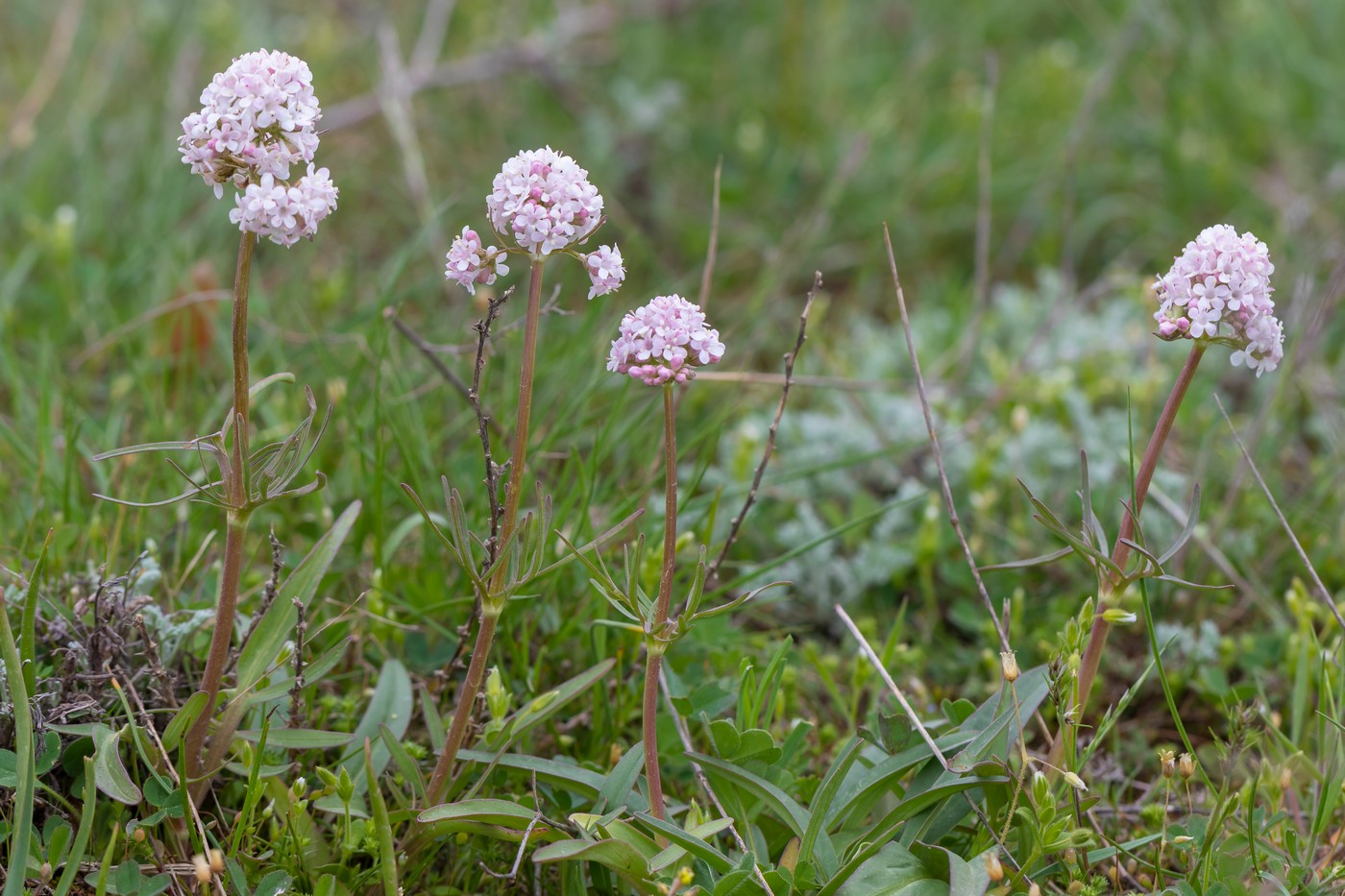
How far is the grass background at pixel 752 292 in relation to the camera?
249 cm

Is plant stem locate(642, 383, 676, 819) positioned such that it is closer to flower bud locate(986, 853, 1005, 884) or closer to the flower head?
the flower head

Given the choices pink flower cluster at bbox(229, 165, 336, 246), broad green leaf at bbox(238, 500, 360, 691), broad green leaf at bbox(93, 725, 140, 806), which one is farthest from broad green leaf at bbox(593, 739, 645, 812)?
pink flower cluster at bbox(229, 165, 336, 246)

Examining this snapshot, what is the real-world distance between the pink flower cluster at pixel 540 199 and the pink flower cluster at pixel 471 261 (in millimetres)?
40

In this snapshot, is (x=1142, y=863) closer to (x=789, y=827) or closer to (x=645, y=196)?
(x=789, y=827)

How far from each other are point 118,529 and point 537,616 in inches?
32.3

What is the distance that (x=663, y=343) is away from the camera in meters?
1.50

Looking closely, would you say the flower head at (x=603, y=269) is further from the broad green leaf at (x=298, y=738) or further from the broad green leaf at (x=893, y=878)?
the broad green leaf at (x=893, y=878)

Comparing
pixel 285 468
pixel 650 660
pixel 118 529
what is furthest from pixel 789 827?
pixel 118 529

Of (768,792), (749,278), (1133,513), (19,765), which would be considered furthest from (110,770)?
(749,278)

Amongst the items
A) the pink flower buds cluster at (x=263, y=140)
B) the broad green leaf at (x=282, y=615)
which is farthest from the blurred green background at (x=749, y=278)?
the pink flower buds cluster at (x=263, y=140)

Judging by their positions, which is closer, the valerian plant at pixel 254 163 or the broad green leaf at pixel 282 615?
the valerian plant at pixel 254 163

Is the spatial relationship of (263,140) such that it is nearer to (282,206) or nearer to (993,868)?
(282,206)

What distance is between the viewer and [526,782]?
198 centimetres

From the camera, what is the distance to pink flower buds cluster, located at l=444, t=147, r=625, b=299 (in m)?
1.49
